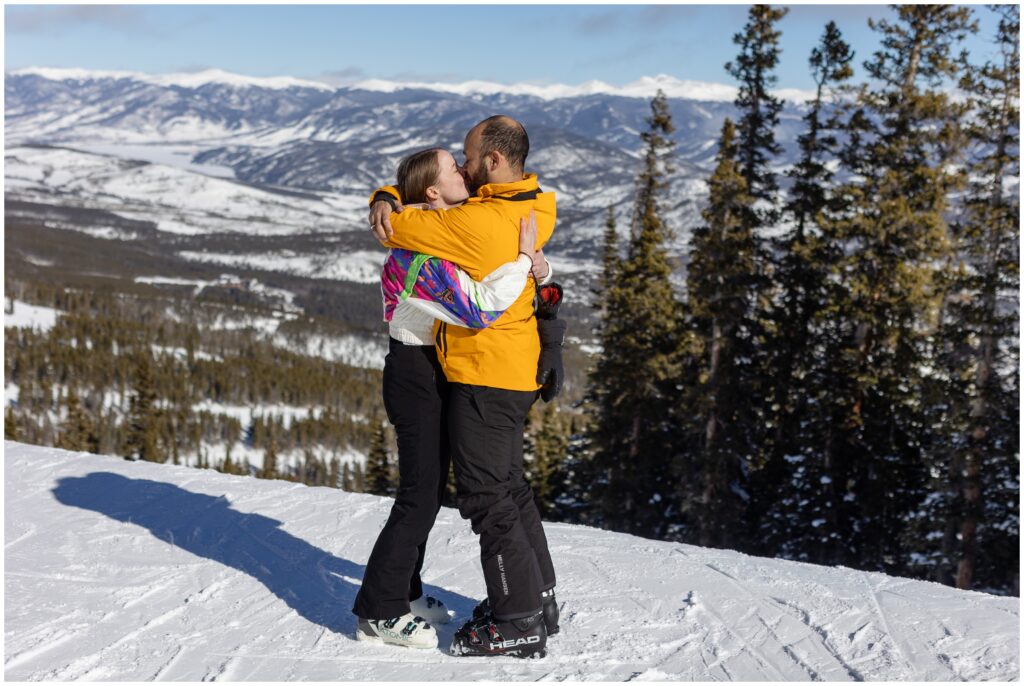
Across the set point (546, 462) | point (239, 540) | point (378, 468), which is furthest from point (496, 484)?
point (378, 468)

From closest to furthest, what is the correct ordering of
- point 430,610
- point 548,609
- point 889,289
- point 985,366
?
point 548,609 < point 430,610 < point 985,366 < point 889,289

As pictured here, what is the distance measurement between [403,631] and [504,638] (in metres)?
0.50

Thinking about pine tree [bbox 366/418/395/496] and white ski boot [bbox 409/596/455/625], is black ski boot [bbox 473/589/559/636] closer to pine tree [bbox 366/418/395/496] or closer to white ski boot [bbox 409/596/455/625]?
white ski boot [bbox 409/596/455/625]

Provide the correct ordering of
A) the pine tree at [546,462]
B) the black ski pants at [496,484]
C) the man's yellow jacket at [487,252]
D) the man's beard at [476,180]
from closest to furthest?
the man's yellow jacket at [487,252]
the man's beard at [476,180]
the black ski pants at [496,484]
the pine tree at [546,462]

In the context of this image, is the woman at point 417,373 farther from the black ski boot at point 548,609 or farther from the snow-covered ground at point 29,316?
the snow-covered ground at point 29,316

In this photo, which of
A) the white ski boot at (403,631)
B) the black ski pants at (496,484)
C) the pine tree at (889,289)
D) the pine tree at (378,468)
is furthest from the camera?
the pine tree at (378,468)

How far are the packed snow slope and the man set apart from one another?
25cm

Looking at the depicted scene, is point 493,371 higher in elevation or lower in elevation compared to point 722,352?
higher

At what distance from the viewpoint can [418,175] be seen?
345 centimetres

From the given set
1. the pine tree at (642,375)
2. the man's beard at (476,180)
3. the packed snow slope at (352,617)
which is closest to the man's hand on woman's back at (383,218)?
the man's beard at (476,180)

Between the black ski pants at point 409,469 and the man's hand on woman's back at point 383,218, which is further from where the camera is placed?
the black ski pants at point 409,469

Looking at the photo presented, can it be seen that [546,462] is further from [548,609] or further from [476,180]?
[476,180]

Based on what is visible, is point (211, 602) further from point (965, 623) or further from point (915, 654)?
point (965, 623)

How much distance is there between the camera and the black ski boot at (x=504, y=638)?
372 cm
